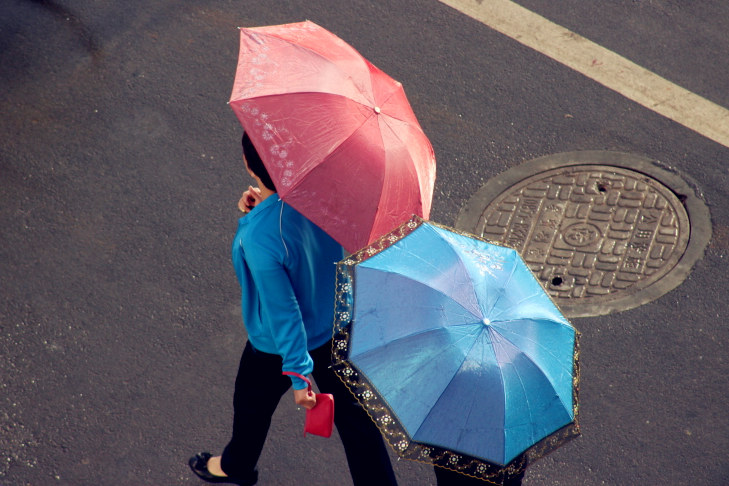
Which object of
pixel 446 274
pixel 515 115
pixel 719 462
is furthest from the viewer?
pixel 515 115

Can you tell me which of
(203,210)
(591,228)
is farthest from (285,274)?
(591,228)

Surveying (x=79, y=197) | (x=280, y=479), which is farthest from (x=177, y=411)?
(x=79, y=197)

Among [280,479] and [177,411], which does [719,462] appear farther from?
[177,411]

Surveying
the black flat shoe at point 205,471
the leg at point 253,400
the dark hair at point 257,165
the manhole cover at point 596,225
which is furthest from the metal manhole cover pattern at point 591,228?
the dark hair at point 257,165

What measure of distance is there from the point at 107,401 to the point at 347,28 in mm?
3534

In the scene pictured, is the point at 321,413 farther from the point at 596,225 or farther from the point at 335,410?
the point at 596,225

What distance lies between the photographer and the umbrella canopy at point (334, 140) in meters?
3.01

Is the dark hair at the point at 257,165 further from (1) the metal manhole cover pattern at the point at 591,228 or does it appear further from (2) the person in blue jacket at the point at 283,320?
(1) the metal manhole cover pattern at the point at 591,228

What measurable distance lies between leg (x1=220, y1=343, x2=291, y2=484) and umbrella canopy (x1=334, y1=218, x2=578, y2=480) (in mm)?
524

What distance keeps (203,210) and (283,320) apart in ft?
8.29

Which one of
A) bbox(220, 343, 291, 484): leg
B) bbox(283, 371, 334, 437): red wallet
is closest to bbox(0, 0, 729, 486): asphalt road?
bbox(220, 343, 291, 484): leg

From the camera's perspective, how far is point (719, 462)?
170 inches

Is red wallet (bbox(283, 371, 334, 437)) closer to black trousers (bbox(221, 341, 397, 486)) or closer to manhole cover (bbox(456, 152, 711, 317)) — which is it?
black trousers (bbox(221, 341, 397, 486))

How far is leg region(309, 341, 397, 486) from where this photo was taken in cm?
349
